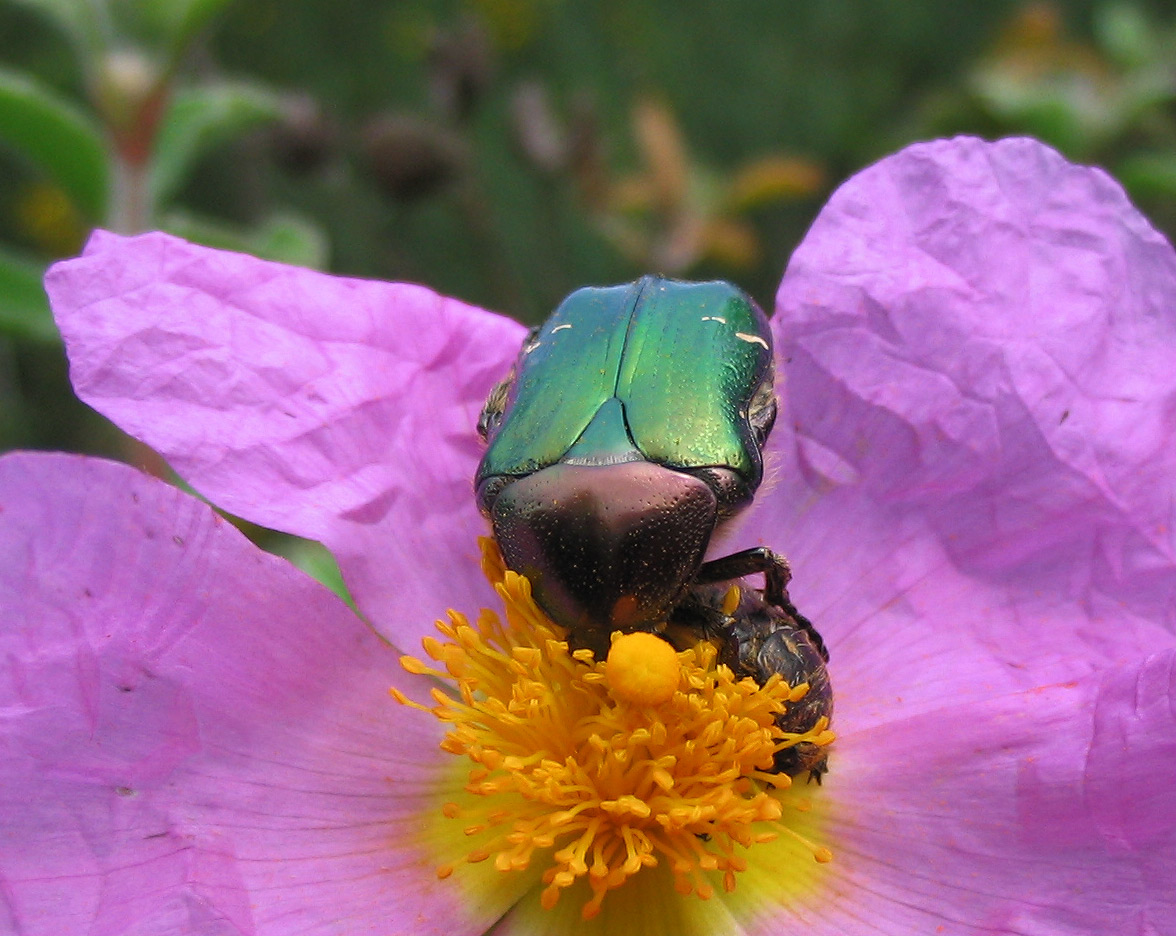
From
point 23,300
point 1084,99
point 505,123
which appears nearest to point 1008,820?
point 23,300

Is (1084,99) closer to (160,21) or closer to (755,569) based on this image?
(160,21)

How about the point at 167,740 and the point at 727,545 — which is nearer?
the point at 167,740

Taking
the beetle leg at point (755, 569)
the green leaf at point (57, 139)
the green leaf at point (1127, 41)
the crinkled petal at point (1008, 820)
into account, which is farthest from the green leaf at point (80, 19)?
the green leaf at point (1127, 41)

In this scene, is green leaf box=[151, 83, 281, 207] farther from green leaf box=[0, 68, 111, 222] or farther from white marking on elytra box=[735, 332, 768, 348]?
white marking on elytra box=[735, 332, 768, 348]

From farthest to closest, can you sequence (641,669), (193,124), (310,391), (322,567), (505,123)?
(505,123)
(193,124)
(322,567)
(310,391)
(641,669)

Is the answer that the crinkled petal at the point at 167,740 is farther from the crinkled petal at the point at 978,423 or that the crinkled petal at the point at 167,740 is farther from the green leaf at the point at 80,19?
the green leaf at the point at 80,19

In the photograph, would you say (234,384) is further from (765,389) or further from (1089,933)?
(1089,933)

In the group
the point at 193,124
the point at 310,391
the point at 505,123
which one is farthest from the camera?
the point at 505,123
